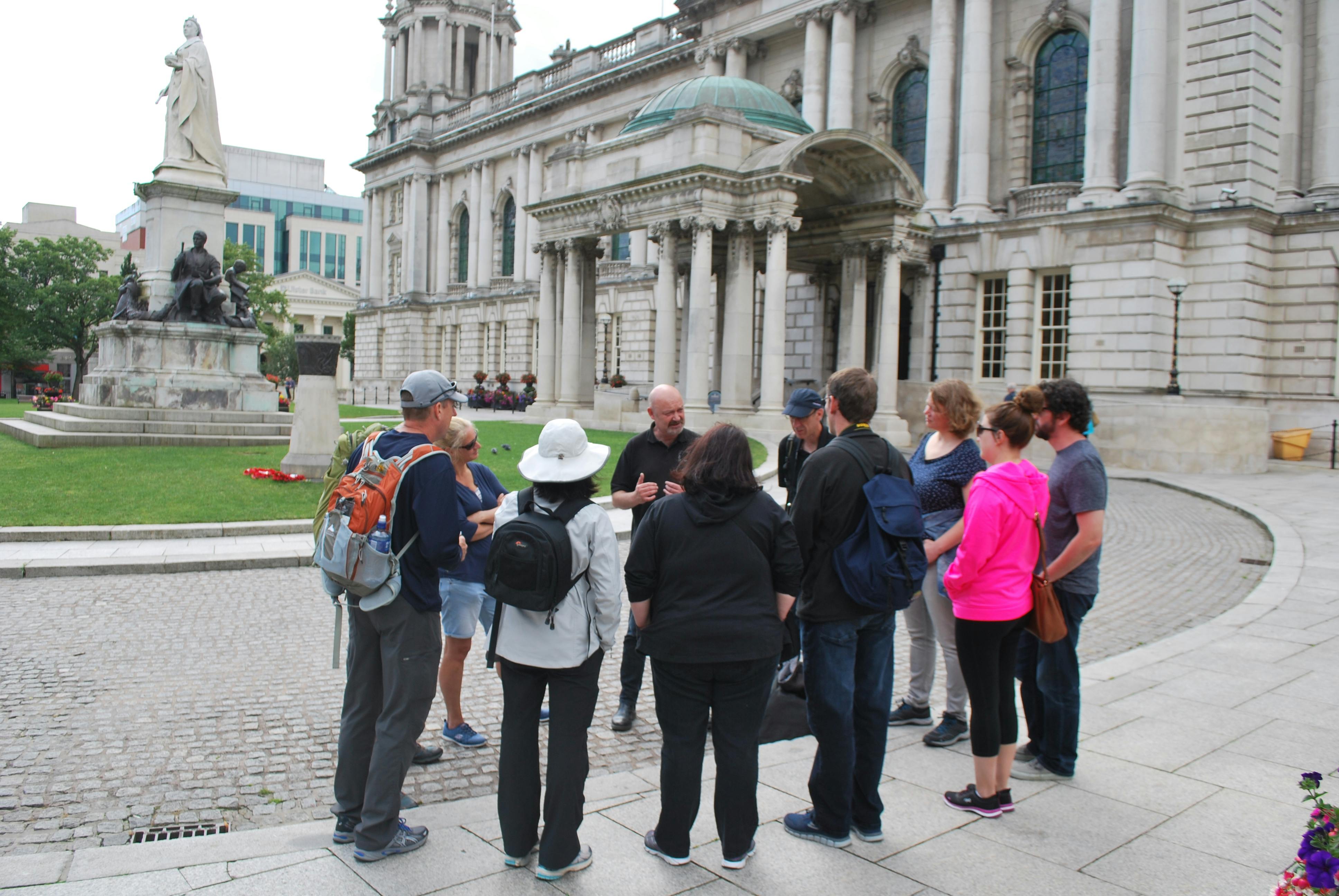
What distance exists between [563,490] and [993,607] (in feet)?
7.19

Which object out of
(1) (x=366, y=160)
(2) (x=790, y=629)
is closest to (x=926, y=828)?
(2) (x=790, y=629)

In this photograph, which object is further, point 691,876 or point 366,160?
point 366,160

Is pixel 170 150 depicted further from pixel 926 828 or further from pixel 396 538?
pixel 926 828

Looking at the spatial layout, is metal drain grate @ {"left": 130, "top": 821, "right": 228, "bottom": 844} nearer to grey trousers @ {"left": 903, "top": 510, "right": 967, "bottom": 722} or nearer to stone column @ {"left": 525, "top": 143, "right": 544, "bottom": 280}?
grey trousers @ {"left": 903, "top": 510, "right": 967, "bottom": 722}

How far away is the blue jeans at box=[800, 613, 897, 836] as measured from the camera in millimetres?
4281

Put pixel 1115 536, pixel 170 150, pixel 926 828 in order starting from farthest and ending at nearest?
pixel 170 150
pixel 1115 536
pixel 926 828

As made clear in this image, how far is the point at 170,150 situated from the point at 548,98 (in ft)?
125

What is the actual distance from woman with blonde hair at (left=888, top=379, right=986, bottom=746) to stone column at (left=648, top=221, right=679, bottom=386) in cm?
2087

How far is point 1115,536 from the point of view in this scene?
14.1 m

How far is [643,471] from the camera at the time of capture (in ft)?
20.7

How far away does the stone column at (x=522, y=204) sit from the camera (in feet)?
197

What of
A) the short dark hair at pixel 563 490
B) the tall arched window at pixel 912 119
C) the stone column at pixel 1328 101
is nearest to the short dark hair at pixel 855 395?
the short dark hair at pixel 563 490

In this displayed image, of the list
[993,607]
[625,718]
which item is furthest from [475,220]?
[993,607]

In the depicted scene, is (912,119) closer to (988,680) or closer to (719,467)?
(988,680)
